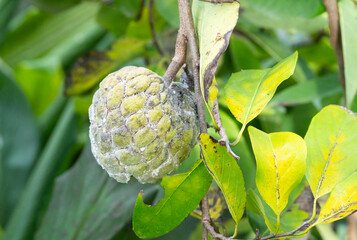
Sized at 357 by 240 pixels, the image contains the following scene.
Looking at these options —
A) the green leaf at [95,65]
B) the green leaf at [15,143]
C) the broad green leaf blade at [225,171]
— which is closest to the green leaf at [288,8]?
the green leaf at [95,65]

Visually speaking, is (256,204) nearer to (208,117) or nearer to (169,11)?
(208,117)

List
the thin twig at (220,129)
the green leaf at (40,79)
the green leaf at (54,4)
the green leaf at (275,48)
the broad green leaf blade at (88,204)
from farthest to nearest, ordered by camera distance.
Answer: the green leaf at (40,79) < the green leaf at (54,4) < the green leaf at (275,48) < the broad green leaf blade at (88,204) < the thin twig at (220,129)

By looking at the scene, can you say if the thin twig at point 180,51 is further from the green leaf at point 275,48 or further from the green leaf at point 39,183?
the green leaf at point 39,183

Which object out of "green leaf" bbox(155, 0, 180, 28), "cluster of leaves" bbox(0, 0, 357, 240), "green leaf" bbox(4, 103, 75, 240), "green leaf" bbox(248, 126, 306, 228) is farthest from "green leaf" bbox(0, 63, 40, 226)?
"green leaf" bbox(248, 126, 306, 228)

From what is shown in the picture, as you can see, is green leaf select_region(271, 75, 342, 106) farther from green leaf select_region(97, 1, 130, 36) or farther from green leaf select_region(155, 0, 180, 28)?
green leaf select_region(97, 1, 130, 36)

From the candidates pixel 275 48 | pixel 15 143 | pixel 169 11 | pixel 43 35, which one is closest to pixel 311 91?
pixel 275 48

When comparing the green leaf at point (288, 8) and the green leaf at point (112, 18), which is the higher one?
the green leaf at point (288, 8)
